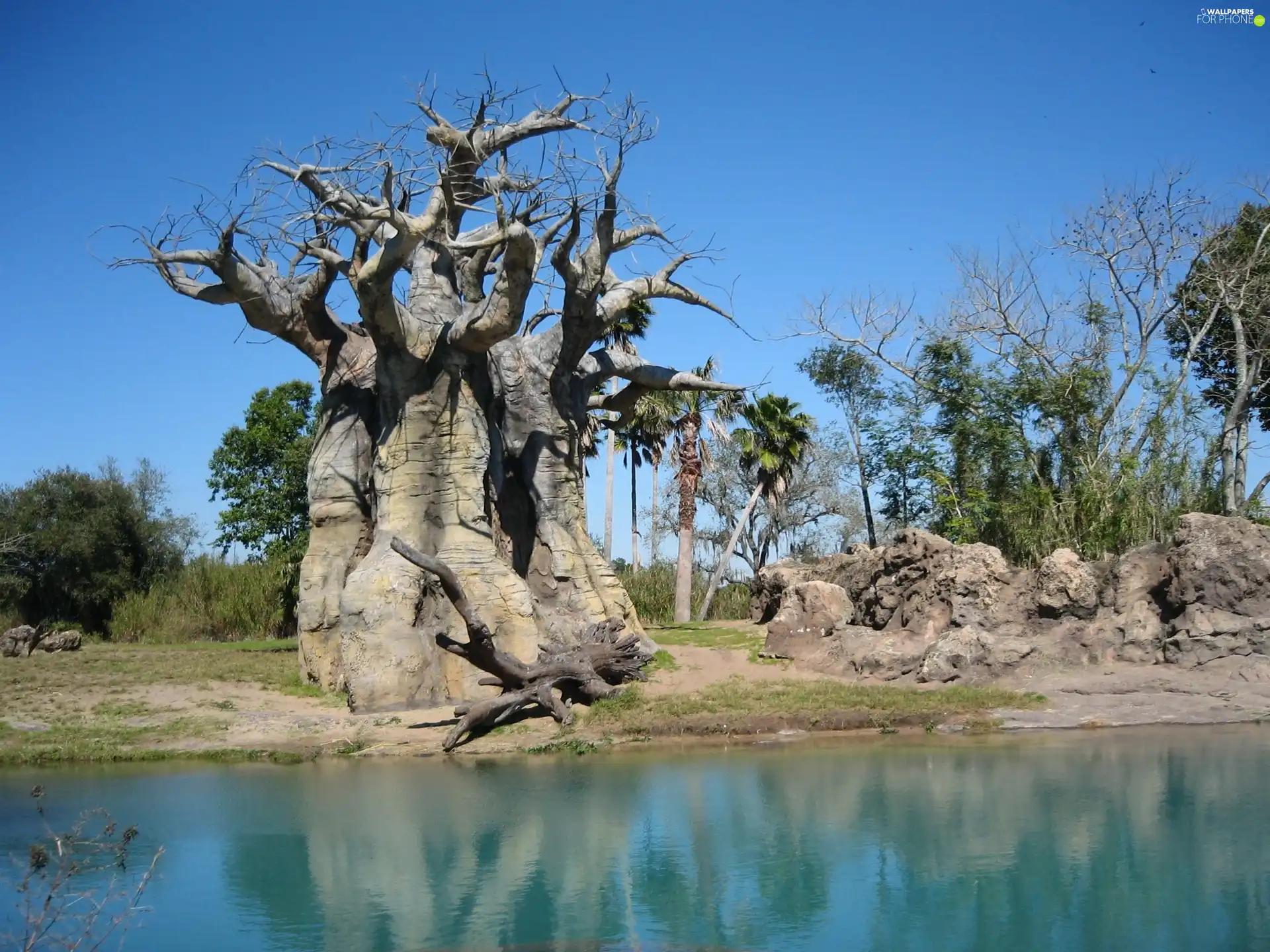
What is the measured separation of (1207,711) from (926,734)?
370cm

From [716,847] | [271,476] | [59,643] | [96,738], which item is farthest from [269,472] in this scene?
[716,847]

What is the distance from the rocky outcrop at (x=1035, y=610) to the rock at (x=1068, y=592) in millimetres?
19

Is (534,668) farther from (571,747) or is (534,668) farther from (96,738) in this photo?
(96,738)

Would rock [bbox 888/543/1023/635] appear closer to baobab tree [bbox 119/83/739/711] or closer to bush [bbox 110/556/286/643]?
baobab tree [bbox 119/83/739/711]

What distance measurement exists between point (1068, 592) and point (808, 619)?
407 centimetres

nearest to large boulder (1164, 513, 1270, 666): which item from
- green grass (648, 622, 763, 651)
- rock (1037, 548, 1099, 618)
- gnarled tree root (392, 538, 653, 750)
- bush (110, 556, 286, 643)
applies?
rock (1037, 548, 1099, 618)

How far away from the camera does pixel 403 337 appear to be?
17641 millimetres

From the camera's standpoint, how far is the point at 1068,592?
17594 mm

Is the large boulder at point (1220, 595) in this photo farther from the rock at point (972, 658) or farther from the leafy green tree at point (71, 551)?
the leafy green tree at point (71, 551)

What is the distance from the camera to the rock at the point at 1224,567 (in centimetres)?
1633

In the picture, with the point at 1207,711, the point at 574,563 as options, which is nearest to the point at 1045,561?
the point at 1207,711

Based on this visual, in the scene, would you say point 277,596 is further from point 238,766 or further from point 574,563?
point 238,766

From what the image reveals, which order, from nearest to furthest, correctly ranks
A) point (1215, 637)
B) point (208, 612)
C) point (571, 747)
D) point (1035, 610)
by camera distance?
point (571, 747)
point (1215, 637)
point (1035, 610)
point (208, 612)

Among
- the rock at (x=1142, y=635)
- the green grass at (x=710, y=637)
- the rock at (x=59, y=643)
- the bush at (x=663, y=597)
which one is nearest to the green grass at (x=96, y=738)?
the rock at (x=59, y=643)
